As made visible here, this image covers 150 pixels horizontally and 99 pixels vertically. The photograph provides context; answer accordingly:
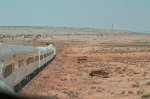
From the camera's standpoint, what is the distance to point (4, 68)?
16344 millimetres

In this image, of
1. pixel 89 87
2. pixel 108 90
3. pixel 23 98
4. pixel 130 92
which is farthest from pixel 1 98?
pixel 89 87

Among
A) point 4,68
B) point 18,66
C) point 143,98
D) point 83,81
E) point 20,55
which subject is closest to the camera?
point 4,68

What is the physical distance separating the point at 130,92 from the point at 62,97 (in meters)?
4.63

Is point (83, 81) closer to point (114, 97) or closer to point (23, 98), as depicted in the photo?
point (114, 97)

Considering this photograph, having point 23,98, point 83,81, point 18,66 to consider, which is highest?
point 23,98

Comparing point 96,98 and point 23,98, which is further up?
point 23,98

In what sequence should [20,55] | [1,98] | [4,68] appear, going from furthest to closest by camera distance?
[20,55] → [4,68] → [1,98]

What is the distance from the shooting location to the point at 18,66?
22.1m

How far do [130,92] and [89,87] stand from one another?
456 centimetres

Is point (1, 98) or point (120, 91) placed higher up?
point (1, 98)

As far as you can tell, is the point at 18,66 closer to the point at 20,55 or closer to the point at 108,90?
the point at 20,55

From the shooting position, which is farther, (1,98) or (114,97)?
(114,97)

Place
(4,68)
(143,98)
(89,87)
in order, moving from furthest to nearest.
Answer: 1. (89,87)
2. (143,98)
3. (4,68)

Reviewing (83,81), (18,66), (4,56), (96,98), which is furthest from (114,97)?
(83,81)
